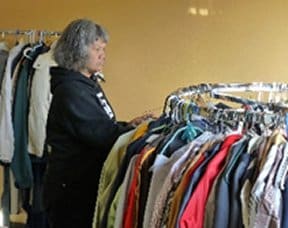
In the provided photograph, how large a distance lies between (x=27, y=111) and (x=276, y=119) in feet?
6.66

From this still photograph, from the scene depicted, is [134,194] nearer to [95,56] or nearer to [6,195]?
[95,56]

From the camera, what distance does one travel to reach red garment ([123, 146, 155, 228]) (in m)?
1.63

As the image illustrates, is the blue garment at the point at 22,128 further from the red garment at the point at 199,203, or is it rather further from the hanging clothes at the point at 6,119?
the red garment at the point at 199,203

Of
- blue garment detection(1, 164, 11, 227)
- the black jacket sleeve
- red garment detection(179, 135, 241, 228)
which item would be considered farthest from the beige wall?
red garment detection(179, 135, 241, 228)

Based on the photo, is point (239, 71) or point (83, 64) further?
point (239, 71)

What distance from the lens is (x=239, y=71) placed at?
3506 mm

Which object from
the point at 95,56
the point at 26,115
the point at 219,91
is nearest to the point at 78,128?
the point at 95,56

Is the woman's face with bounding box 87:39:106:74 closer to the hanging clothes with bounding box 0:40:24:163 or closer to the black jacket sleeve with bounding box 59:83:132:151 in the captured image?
the black jacket sleeve with bounding box 59:83:132:151

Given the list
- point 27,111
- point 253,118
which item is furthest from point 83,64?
point 253,118

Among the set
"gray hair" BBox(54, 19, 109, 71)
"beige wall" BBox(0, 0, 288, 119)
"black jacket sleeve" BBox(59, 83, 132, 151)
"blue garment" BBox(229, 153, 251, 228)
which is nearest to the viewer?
"blue garment" BBox(229, 153, 251, 228)

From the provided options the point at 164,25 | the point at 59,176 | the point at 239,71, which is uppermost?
the point at 164,25

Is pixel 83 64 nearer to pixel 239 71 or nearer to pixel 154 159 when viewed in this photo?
pixel 154 159

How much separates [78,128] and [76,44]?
0.41 m

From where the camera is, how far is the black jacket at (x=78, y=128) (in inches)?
92.9
